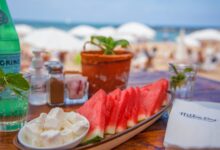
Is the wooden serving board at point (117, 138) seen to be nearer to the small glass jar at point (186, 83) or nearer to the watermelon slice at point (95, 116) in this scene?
the watermelon slice at point (95, 116)

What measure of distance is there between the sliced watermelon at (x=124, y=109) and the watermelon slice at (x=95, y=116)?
5 centimetres

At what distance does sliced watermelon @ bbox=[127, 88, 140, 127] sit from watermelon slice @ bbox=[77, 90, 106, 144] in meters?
0.08

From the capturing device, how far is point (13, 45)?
0.75 m

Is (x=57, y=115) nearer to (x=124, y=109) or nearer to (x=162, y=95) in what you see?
(x=124, y=109)

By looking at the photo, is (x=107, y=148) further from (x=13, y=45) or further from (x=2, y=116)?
(x=13, y=45)

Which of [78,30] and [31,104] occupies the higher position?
[78,30]

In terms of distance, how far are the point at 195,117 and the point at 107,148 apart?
0.24 meters

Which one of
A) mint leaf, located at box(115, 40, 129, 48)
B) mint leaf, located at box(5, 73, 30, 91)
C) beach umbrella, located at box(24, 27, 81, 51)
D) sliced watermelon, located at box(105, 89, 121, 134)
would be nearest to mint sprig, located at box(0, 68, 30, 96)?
mint leaf, located at box(5, 73, 30, 91)

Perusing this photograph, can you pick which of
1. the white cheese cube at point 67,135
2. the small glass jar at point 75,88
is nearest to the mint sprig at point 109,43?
the small glass jar at point 75,88

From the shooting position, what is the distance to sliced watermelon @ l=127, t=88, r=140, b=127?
601 millimetres

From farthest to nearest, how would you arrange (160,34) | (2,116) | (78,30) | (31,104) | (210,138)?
1. (160,34)
2. (78,30)
3. (31,104)
4. (2,116)
5. (210,138)

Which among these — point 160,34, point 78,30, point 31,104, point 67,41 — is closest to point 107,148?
point 31,104

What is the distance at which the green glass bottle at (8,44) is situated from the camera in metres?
0.70

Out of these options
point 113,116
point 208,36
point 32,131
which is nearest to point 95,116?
point 113,116
